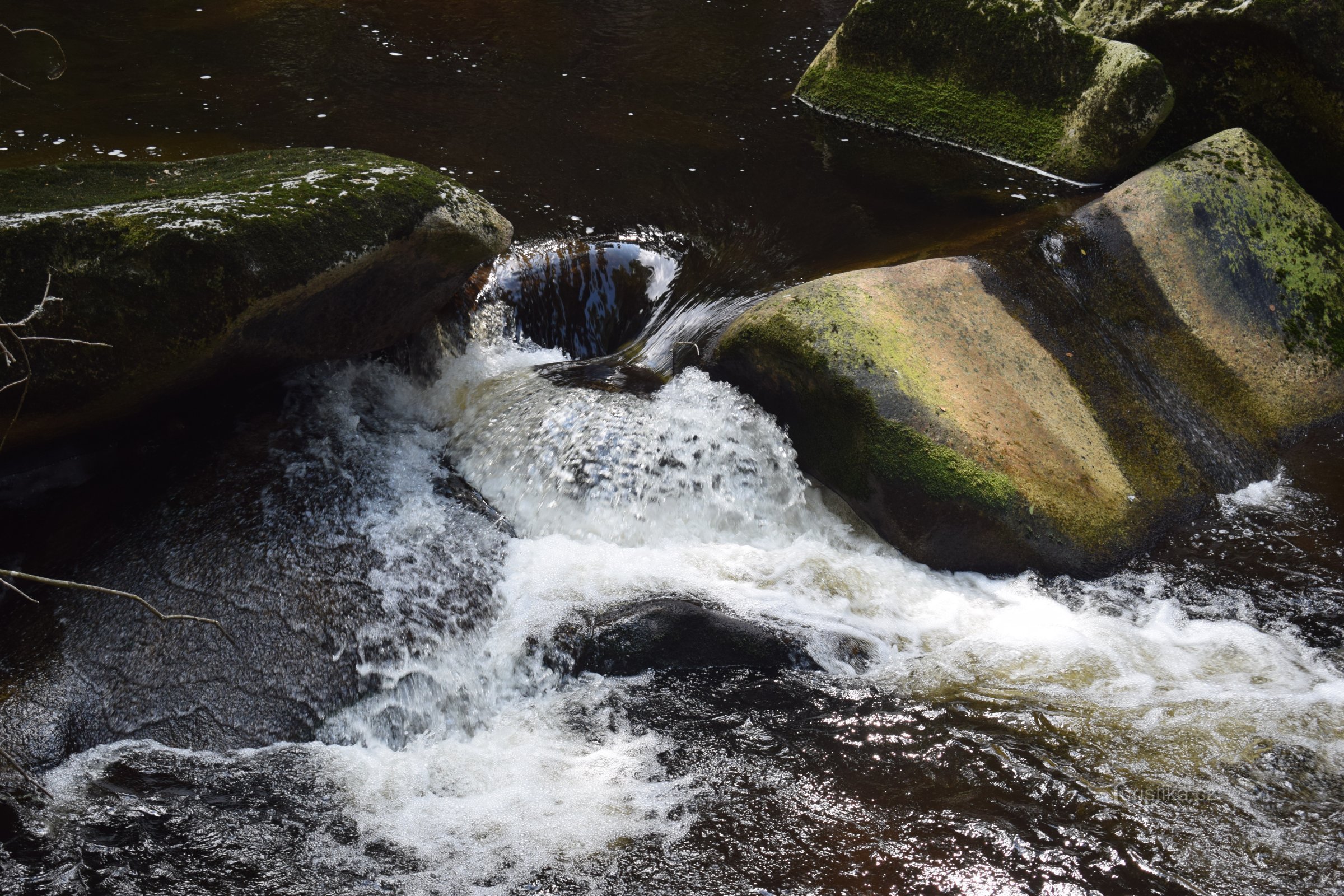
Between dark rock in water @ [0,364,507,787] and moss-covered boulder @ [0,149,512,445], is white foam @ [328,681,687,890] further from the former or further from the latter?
moss-covered boulder @ [0,149,512,445]

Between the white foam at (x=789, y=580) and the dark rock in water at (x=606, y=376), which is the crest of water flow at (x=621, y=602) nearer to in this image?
the white foam at (x=789, y=580)

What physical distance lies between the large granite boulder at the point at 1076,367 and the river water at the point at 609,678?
0.70 ft

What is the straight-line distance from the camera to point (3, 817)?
2.99 meters

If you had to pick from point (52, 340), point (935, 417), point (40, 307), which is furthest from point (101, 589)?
point (935, 417)

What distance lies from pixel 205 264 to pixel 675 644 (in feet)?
7.96

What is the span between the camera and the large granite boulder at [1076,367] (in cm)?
465

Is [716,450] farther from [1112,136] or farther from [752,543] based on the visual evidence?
[1112,136]

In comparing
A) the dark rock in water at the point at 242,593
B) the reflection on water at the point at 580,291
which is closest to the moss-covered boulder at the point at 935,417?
the reflection on water at the point at 580,291

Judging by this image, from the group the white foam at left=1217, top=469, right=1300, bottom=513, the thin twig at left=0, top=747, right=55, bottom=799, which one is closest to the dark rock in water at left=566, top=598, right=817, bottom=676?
the thin twig at left=0, top=747, right=55, bottom=799

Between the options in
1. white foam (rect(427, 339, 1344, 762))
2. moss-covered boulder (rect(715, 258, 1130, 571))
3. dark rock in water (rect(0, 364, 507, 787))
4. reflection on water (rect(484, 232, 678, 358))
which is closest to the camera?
dark rock in water (rect(0, 364, 507, 787))

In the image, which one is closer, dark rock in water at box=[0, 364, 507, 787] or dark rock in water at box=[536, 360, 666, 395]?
dark rock in water at box=[0, 364, 507, 787]

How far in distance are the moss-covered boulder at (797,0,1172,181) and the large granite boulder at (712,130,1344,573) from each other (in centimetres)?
75

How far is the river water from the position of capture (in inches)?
Result: 120

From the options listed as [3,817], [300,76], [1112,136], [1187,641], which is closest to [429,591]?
[3,817]
